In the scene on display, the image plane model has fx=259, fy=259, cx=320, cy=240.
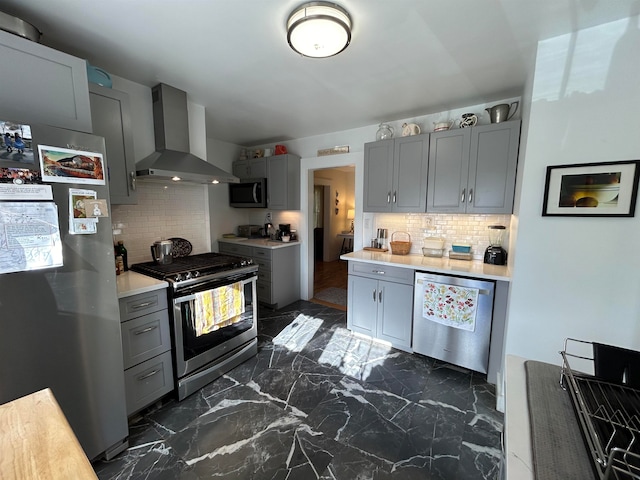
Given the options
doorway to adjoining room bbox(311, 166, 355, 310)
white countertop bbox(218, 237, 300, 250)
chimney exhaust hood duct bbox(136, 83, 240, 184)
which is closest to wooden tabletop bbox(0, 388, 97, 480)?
chimney exhaust hood duct bbox(136, 83, 240, 184)

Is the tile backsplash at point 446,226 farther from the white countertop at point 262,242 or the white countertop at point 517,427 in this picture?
the white countertop at point 517,427

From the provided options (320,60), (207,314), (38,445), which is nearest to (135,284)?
(207,314)

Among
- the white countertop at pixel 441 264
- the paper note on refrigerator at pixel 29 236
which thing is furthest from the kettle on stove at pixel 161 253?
the white countertop at pixel 441 264

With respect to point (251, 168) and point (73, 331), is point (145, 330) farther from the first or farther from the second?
point (251, 168)

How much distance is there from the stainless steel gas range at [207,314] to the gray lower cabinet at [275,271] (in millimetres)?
1053

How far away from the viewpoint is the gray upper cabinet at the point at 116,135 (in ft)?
6.08

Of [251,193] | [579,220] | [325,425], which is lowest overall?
[325,425]

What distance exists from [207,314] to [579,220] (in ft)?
8.80

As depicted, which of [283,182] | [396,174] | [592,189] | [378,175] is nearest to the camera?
[592,189]

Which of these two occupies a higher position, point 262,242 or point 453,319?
point 262,242

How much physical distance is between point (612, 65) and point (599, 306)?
1392 mm

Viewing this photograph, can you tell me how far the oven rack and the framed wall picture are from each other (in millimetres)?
1191

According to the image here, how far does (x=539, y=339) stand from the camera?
176 cm

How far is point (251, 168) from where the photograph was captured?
13.6 feet
